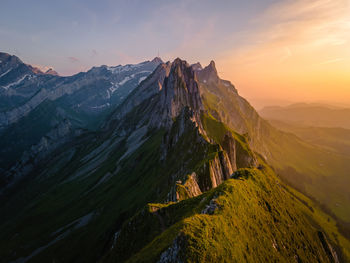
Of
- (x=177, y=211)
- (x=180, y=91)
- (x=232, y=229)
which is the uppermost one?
(x=180, y=91)

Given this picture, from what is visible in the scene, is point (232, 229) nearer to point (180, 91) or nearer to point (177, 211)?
point (177, 211)

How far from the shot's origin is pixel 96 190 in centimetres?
14512

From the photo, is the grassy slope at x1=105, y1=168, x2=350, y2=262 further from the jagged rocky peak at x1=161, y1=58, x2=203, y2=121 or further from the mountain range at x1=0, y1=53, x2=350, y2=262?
the jagged rocky peak at x1=161, y1=58, x2=203, y2=121

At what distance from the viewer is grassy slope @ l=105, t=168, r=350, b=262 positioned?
821 inches

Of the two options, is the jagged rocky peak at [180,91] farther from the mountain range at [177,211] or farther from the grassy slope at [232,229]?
the grassy slope at [232,229]

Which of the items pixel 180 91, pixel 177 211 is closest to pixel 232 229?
pixel 177 211

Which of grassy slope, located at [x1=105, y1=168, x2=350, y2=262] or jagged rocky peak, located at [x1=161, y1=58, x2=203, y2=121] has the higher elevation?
jagged rocky peak, located at [x1=161, y1=58, x2=203, y2=121]

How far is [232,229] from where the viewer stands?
2628 centimetres

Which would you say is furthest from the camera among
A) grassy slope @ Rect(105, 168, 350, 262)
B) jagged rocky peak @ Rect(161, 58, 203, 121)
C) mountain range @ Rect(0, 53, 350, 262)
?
jagged rocky peak @ Rect(161, 58, 203, 121)

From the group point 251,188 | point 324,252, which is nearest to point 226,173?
point 251,188

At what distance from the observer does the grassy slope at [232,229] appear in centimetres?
2086

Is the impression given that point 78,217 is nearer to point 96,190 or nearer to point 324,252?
point 96,190

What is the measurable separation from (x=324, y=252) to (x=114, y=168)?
5718 inches

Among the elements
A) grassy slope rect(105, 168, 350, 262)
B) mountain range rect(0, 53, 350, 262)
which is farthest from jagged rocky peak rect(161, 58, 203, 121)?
grassy slope rect(105, 168, 350, 262)
